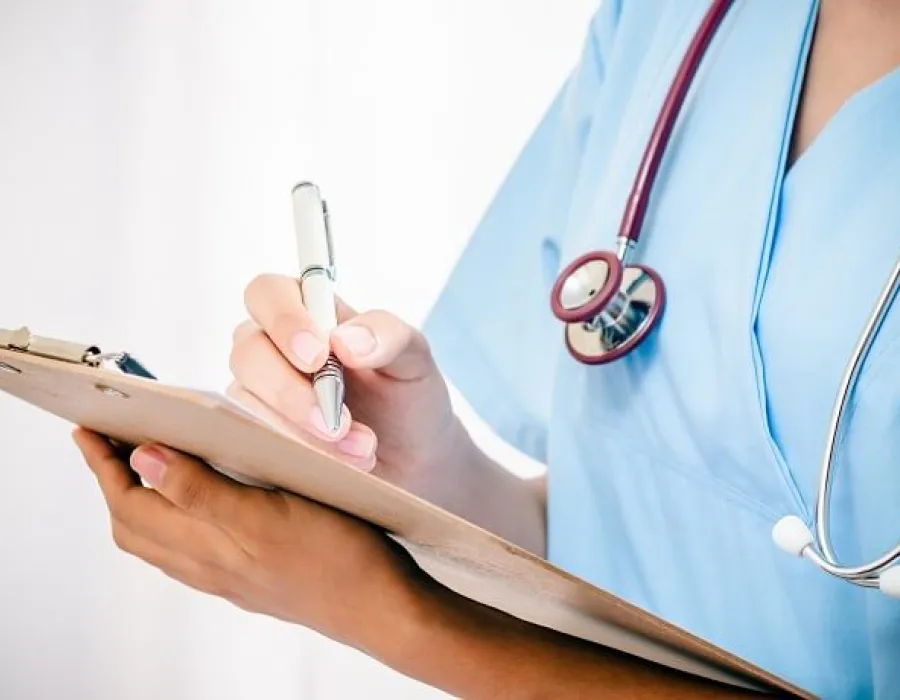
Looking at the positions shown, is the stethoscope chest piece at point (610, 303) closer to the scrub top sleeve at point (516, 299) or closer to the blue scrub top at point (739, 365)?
the blue scrub top at point (739, 365)

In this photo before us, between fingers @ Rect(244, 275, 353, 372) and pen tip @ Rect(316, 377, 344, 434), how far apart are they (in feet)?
0.04

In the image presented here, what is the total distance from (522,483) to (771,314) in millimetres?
293

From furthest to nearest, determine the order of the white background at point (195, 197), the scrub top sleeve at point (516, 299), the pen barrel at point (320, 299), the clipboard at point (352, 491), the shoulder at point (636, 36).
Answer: the white background at point (195, 197) → the scrub top sleeve at point (516, 299) → the shoulder at point (636, 36) → the pen barrel at point (320, 299) → the clipboard at point (352, 491)

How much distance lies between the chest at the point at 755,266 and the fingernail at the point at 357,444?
6.5 inches

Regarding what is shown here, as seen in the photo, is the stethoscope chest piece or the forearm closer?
the forearm

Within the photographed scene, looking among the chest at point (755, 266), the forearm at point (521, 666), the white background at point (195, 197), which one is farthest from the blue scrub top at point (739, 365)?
the white background at point (195, 197)

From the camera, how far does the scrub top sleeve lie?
74 centimetres

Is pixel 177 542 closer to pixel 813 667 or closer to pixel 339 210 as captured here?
pixel 813 667

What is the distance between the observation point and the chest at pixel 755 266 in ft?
1.45

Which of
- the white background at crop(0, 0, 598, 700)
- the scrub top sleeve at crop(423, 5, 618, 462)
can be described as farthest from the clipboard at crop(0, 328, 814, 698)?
the white background at crop(0, 0, 598, 700)

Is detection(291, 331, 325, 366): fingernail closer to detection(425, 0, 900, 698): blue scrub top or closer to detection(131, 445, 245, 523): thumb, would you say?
detection(131, 445, 245, 523): thumb

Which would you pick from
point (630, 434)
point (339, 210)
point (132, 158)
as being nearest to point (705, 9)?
point (630, 434)

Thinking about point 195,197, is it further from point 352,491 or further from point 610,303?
point 352,491

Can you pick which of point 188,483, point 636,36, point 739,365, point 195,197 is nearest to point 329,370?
point 188,483
